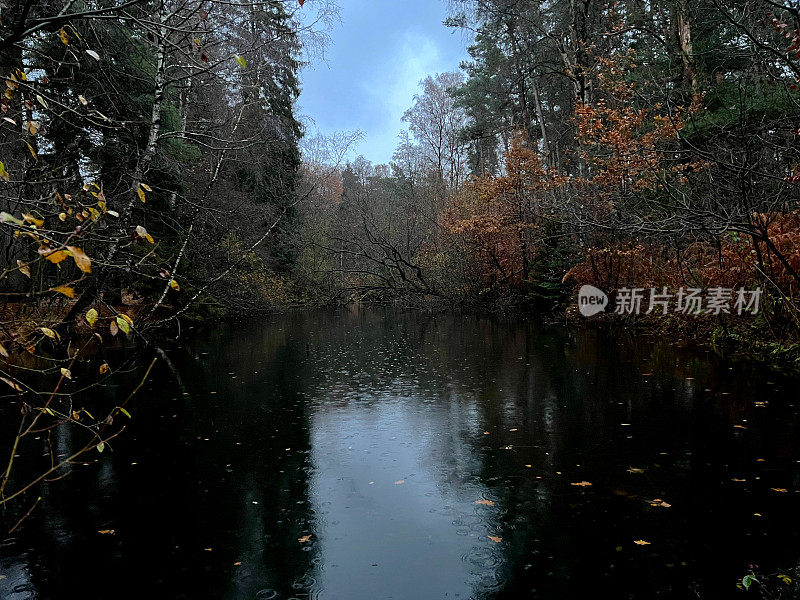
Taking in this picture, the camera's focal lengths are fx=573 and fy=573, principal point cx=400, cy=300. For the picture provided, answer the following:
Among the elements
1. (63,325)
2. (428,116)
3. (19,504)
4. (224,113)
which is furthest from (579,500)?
(428,116)

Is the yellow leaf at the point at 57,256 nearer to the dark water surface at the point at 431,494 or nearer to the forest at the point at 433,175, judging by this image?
the forest at the point at 433,175

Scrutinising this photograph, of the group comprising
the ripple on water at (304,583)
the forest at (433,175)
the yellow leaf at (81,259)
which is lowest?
the ripple on water at (304,583)

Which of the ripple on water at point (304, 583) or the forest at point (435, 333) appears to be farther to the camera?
the forest at point (435, 333)

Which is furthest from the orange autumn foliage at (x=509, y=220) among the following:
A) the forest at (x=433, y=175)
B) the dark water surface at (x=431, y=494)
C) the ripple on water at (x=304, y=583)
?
the ripple on water at (x=304, y=583)

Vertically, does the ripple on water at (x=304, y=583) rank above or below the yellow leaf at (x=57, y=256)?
below

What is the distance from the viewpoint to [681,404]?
6797 mm

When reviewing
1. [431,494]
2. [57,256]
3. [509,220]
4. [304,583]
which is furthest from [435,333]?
[57,256]

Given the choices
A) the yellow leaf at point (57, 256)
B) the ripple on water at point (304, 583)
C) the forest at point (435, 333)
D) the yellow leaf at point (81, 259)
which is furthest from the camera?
the forest at point (435, 333)

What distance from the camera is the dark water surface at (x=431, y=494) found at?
10.4 feet

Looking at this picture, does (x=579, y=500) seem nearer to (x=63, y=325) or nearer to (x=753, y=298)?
(x=63, y=325)

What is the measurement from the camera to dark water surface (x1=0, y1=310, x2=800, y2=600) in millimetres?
3182

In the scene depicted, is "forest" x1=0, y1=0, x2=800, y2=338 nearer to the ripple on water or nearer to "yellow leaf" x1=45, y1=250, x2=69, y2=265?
"yellow leaf" x1=45, y1=250, x2=69, y2=265

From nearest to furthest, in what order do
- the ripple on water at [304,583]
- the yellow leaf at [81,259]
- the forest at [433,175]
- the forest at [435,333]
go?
the yellow leaf at [81,259] < the ripple on water at [304,583] < the forest at [435,333] < the forest at [433,175]

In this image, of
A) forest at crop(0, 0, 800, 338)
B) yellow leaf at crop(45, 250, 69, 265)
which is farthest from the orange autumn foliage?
yellow leaf at crop(45, 250, 69, 265)
